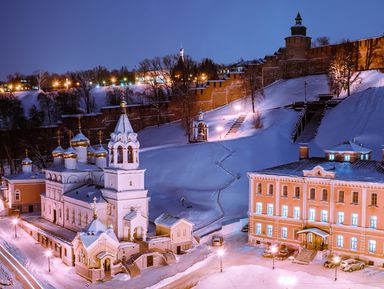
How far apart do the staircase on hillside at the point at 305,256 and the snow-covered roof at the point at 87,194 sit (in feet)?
39.1

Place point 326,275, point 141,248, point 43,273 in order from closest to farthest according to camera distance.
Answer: point 326,275 < point 43,273 < point 141,248

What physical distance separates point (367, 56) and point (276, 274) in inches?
1763

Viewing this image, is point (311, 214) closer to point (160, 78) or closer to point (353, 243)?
point (353, 243)

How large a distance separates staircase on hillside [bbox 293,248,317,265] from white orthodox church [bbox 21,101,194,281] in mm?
6607

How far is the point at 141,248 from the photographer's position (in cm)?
2930

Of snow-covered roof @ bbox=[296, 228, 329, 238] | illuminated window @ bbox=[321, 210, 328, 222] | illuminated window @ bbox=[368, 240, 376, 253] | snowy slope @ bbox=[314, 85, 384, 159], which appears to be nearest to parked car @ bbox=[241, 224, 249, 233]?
snow-covered roof @ bbox=[296, 228, 329, 238]

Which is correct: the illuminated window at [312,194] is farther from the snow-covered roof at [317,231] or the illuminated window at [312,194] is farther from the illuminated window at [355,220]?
the illuminated window at [355,220]

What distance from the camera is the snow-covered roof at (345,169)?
2836cm

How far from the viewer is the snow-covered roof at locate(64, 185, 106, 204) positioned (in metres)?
32.5

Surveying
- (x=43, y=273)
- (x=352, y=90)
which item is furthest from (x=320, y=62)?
(x=43, y=273)

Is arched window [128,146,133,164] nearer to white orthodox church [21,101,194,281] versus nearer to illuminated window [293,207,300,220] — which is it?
white orthodox church [21,101,194,281]

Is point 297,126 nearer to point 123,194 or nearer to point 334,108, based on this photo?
point 334,108

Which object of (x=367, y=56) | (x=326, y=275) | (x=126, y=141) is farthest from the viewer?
(x=367, y=56)

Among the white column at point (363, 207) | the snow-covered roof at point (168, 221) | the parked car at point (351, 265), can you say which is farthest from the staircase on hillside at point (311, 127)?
the parked car at point (351, 265)
